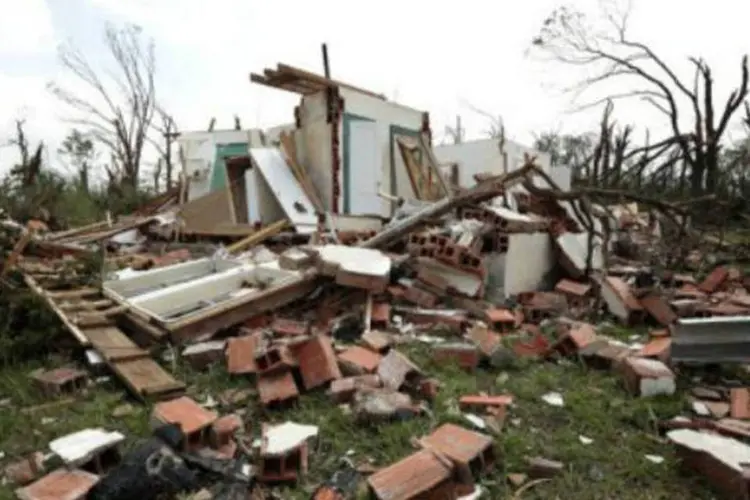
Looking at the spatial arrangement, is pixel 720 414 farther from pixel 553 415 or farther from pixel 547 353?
pixel 547 353

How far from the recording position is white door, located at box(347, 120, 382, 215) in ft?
32.2

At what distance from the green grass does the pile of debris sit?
94 mm

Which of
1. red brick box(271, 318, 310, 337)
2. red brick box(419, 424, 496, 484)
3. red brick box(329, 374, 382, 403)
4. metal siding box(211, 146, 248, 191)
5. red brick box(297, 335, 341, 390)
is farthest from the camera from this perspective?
metal siding box(211, 146, 248, 191)

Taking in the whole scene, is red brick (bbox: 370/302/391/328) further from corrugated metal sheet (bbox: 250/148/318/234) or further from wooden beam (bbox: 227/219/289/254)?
corrugated metal sheet (bbox: 250/148/318/234)

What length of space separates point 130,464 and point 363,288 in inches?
120

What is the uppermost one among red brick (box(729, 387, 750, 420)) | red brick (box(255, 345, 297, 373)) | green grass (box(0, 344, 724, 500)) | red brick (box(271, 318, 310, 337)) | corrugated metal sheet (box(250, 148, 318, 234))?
corrugated metal sheet (box(250, 148, 318, 234))

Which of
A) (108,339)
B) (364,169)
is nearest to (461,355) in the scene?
(108,339)

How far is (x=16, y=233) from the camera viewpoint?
18.1 ft

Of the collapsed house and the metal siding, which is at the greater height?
the metal siding

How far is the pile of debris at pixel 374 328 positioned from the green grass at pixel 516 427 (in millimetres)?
94

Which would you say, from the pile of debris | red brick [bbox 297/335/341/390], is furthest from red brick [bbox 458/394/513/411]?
red brick [bbox 297/335/341/390]

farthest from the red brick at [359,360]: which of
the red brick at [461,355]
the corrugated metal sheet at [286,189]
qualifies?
the corrugated metal sheet at [286,189]

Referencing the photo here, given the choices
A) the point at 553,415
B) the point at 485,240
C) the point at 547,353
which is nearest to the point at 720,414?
the point at 553,415

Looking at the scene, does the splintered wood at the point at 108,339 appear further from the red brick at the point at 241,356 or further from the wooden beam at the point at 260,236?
the wooden beam at the point at 260,236
